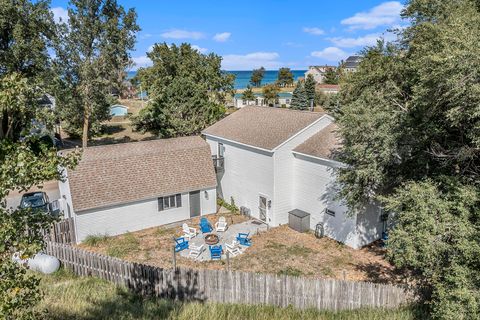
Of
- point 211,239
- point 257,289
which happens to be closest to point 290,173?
point 211,239

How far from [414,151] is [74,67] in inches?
1093

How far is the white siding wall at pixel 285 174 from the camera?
2147cm

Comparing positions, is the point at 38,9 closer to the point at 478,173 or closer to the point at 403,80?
the point at 403,80

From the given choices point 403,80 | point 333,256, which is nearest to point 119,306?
point 333,256

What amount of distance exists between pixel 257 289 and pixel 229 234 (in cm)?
847

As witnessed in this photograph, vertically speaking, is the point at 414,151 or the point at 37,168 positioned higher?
the point at 37,168

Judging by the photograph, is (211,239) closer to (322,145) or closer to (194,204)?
(194,204)

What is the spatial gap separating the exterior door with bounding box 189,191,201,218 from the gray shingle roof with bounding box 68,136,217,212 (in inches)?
23.0

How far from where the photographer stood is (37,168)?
5160 mm

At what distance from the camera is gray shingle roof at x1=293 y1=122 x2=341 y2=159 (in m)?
20.0

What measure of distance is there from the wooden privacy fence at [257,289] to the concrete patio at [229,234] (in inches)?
185

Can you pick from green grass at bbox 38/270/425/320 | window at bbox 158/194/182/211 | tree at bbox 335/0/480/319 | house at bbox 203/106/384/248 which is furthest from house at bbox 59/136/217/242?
tree at bbox 335/0/480/319

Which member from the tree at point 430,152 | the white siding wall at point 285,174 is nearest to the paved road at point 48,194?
the white siding wall at point 285,174

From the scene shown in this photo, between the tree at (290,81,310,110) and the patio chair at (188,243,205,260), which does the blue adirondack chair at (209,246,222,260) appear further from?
the tree at (290,81,310,110)
